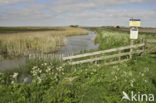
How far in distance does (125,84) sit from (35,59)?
7.32 m

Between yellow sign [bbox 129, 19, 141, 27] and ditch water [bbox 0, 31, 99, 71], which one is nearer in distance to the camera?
yellow sign [bbox 129, 19, 141, 27]

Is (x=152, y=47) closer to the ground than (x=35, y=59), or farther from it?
farther from it

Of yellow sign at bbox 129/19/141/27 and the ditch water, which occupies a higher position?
yellow sign at bbox 129/19/141/27

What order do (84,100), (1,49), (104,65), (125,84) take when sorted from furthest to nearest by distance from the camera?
(1,49) < (104,65) < (125,84) < (84,100)

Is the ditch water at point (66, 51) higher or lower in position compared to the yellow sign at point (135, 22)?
lower

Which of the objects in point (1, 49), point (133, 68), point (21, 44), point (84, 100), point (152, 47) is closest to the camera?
point (84, 100)

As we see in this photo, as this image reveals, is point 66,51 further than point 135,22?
Yes

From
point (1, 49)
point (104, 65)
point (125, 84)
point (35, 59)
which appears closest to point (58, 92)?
point (125, 84)

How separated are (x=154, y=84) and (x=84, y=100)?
9.74ft

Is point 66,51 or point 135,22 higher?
point 135,22

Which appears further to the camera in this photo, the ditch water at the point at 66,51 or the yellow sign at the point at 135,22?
the ditch water at the point at 66,51

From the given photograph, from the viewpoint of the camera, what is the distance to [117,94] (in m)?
4.70

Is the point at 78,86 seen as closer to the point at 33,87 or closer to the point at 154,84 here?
the point at 33,87

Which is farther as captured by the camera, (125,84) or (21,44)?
(21,44)
